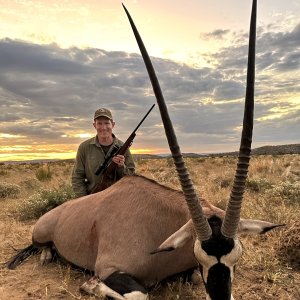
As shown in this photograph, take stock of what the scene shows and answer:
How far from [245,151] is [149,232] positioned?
5.10 feet

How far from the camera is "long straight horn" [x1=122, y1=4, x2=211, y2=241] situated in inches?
148

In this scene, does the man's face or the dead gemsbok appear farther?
the man's face

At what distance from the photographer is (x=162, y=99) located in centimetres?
382

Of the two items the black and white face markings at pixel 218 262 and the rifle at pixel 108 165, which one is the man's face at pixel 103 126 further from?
the black and white face markings at pixel 218 262

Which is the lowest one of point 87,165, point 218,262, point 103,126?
point 218,262

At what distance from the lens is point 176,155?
13.0 feet

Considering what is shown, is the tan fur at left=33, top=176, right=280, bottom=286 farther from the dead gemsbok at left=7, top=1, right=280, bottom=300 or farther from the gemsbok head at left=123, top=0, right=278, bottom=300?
the gemsbok head at left=123, top=0, right=278, bottom=300

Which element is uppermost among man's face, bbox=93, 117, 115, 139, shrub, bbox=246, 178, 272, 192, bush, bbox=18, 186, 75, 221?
man's face, bbox=93, 117, 115, 139

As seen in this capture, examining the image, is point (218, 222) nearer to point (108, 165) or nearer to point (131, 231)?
point (131, 231)

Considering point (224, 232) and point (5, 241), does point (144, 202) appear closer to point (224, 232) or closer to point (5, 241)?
point (224, 232)

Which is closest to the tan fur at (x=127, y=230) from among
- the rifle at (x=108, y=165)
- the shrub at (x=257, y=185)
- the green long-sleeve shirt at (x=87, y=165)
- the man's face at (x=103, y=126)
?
the rifle at (x=108, y=165)

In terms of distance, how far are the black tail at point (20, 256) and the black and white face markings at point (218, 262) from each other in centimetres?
361

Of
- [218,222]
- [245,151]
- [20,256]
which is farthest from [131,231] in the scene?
[20,256]

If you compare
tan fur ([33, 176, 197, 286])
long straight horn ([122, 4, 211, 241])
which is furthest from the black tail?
long straight horn ([122, 4, 211, 241])
